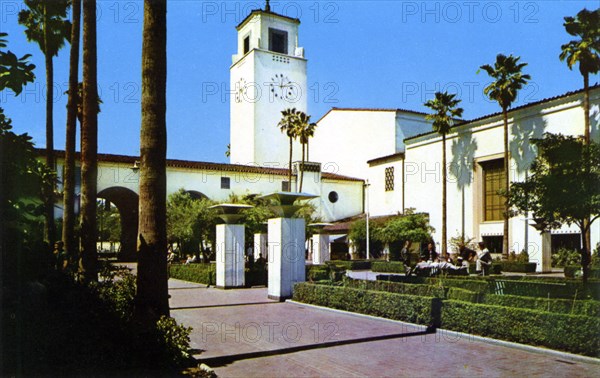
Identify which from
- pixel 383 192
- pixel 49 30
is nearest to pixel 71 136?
pixel 49 30

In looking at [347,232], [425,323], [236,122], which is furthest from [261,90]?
[425,323]

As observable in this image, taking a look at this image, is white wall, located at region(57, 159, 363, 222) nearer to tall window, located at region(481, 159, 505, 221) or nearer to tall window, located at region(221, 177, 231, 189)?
tall window, located at region(221, 177, 231, 189)

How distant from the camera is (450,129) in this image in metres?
38.4

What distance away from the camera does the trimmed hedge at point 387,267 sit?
3061cm

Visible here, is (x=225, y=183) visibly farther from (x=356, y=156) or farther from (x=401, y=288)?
(x=401, y=288)

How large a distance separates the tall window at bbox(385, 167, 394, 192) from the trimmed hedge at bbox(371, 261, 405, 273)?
47.9ft

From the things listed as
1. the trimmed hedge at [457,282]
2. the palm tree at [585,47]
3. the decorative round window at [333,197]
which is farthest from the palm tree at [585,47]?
the decorative round window at [333,197]

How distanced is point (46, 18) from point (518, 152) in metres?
29.0

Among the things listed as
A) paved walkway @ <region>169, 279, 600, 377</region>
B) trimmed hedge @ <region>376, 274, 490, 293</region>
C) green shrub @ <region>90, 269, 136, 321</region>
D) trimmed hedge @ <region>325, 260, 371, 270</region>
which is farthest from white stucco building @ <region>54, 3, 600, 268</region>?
green shrub @ <region>90, 269, 136, 321</region>

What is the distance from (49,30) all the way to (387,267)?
74.1 ft

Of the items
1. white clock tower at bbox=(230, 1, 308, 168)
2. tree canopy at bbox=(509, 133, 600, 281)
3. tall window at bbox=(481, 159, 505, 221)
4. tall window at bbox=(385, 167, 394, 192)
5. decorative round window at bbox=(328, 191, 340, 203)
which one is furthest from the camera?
white clock tower at bbox=(230, 1, 308, 168)

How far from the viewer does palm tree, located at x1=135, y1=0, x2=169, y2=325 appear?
7.79 metres

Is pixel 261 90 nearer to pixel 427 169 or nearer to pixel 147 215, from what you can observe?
pixel 427 169

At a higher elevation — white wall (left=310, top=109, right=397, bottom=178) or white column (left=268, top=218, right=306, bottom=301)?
white wall (left=310, top=109, right=397, bottom=178)
